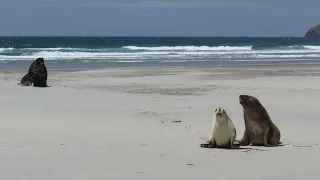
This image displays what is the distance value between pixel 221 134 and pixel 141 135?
127 cm

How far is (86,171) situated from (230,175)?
1.30 metres

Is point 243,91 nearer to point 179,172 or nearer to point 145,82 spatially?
point 145,82

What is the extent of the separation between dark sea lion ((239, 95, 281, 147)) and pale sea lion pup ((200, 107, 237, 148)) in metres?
0.38

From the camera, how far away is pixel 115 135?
819 cm

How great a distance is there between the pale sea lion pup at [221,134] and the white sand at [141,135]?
0.17 m

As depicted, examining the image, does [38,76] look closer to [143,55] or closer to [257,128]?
[257,128]

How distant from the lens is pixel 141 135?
824 cm

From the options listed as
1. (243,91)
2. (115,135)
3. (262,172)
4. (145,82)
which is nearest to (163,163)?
(262,172)

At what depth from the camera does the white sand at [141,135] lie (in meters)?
5.96

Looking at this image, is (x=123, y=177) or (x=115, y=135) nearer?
(x=123, y=177)

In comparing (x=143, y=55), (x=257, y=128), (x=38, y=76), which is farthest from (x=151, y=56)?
(x=257, y=128)

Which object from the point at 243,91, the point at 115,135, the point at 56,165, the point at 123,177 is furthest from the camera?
the point at 243,91

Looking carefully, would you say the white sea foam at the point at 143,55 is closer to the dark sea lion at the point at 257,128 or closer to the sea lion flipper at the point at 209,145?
the dark sea lion at the point at 257,128
